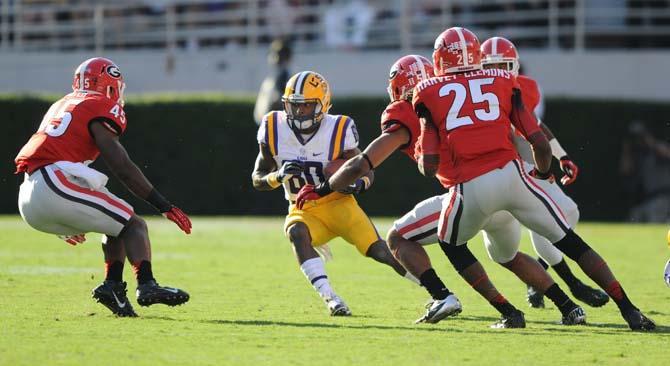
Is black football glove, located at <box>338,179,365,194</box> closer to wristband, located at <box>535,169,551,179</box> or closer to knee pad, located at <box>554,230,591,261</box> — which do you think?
wristband, located at <box>535,169,551,179</box>

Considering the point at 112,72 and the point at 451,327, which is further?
the point at 112,72

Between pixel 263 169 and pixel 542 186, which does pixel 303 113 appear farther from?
pixel 542 186

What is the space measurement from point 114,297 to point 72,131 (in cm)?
108

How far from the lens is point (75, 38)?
76.4 feet

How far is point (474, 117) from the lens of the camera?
7117 millimetres

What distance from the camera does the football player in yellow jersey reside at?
848 cm

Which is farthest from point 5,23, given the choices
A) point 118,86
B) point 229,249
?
point 118,86

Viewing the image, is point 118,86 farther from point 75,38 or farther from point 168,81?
point 75,38

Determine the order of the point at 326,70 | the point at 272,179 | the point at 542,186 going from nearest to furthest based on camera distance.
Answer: the point at 272,179 < the point at 542,186 < the point at 326,70

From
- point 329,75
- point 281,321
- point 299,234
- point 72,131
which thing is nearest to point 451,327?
point 281,321

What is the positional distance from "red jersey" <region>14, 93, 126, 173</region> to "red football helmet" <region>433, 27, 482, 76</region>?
205 cm

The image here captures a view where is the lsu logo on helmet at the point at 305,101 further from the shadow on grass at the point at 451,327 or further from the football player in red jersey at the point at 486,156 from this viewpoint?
the shadow on grass at the point at 451,327

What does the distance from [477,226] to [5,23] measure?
58.1 feet

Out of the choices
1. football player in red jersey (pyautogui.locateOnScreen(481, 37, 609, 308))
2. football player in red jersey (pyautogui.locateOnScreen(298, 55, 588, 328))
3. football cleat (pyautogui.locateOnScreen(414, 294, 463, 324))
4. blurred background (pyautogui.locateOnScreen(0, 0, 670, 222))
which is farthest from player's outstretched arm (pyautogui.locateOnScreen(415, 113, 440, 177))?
blurred background (pyautogui.locateOnScreen(0, 0, 670, 222))
